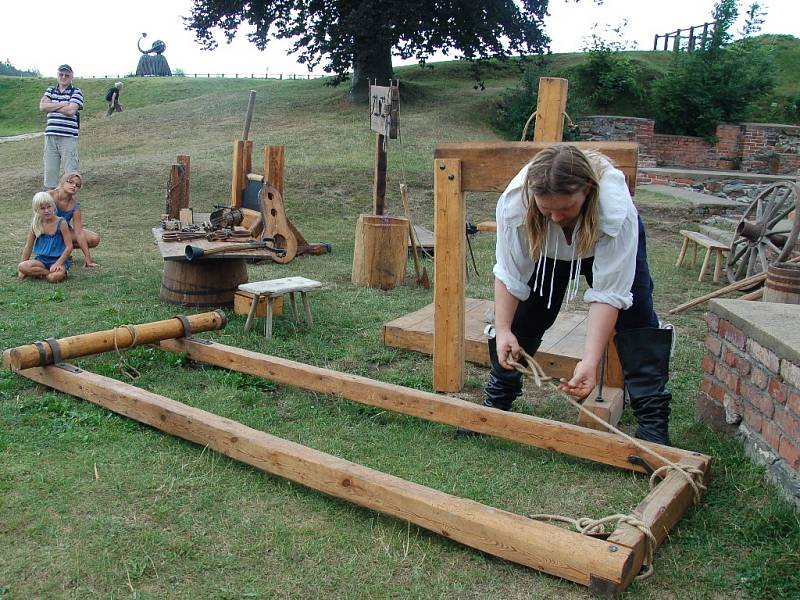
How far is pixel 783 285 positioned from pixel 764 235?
2.59 m

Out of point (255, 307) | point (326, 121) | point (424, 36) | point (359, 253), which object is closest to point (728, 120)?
point (424, 36)

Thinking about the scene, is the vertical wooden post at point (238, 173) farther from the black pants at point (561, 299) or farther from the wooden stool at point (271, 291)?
the black pants at point (561, 299)

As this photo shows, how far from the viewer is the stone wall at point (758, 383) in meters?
3.00

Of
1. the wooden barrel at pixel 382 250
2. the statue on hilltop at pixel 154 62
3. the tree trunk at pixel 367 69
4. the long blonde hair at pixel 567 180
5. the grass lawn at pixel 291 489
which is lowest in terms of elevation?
the grass lawn at pixel 291 489

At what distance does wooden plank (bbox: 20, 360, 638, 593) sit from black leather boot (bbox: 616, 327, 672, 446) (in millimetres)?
1110

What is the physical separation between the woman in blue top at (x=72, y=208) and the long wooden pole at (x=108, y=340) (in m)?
3.35

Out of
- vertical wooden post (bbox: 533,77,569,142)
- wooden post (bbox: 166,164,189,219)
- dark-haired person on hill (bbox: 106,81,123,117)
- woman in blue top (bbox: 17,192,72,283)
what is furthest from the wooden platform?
dark-haired person on hill (bbox: 106,81,123,117)

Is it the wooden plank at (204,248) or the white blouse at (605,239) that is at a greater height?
the white blouse at (605,239)

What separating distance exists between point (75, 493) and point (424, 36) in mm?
19517

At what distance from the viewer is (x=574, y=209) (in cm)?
274

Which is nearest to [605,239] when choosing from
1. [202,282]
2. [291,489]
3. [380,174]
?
[291,489]

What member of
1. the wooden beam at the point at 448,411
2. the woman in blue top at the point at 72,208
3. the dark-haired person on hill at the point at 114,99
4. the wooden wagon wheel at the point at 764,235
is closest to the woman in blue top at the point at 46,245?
the woman in blue top at the point at 72,208

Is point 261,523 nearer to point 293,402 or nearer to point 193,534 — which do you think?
point 193,534

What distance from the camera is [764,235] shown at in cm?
775
